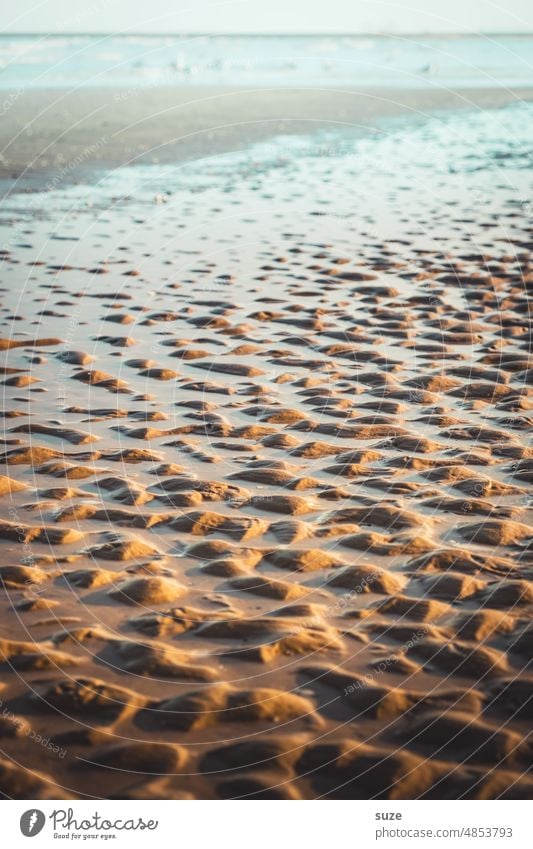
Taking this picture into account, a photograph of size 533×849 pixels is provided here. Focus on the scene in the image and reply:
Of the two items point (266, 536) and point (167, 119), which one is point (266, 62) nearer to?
point (167, 119)

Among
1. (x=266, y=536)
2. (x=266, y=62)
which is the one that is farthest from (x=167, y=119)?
(x=266, y=62)

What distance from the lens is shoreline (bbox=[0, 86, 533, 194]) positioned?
2177 cm

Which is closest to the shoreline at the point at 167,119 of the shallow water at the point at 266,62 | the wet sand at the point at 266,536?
the shallow water at the point at 266,62

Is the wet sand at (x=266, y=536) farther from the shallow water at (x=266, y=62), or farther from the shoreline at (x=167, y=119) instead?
the shallow water at (x=266, y=62)

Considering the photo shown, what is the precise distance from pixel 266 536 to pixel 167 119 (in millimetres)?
25353

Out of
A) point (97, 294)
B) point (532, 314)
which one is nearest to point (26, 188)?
point (97, 294)

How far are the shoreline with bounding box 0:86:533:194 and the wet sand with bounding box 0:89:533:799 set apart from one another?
34.6 feet

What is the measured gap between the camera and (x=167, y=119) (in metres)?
28.4

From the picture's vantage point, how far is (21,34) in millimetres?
77562

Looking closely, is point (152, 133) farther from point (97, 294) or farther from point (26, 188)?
point (97, 294)

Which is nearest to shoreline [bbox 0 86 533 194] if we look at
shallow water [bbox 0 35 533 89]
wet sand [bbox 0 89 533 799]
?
shallow water [bbox 0 35 533 89]

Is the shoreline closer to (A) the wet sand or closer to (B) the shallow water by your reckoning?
(B) the shallow water

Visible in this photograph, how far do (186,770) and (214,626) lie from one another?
1026 mm
